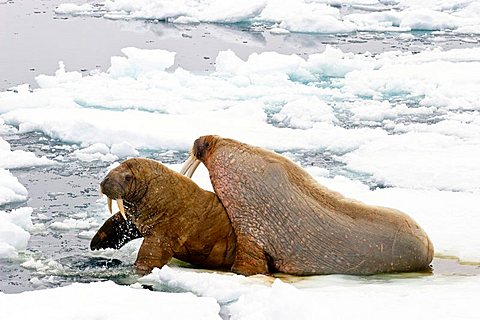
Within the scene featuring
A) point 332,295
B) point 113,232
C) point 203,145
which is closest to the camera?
point 332,295

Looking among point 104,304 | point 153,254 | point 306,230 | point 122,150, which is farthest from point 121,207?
point 122,150

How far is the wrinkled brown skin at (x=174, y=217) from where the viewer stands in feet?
18.6

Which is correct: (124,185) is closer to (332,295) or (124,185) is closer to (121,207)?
(121,207)

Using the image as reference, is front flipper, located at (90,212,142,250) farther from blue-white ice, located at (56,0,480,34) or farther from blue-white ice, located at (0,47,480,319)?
blue-white ice, located at (56,0,480,34)

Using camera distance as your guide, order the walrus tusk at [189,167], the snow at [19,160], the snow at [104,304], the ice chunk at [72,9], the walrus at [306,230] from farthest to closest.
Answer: the ice chunk at [72,9] → the snow at [19,160] → the walrus tusk at [189,167] → the walrus at [306,230] → the snow at [104,304]

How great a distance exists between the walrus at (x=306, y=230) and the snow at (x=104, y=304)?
4.93 feet

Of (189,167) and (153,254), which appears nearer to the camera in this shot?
(153,254)

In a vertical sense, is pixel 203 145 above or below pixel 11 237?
above

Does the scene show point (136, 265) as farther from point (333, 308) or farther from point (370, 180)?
point (370, 180)

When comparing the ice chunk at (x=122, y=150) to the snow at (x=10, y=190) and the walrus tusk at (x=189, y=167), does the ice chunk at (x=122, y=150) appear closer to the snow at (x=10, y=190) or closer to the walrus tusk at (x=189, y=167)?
the snow at (x=10, y=190)

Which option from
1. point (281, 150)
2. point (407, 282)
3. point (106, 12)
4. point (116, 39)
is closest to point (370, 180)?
point (281, 150)

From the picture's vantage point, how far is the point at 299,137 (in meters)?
9.90

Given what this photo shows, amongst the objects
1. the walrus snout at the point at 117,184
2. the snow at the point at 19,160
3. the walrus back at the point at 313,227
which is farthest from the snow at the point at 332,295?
the snow at the point at 19,160

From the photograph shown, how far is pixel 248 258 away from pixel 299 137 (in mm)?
4482
